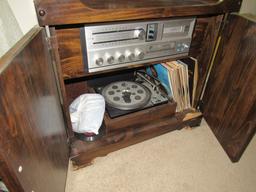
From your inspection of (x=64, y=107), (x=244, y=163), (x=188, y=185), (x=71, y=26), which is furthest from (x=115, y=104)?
(x=244, y=163)

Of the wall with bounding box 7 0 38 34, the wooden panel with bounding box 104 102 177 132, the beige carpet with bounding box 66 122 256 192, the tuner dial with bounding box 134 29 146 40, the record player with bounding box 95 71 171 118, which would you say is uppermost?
the wall with bounding box 7 0 38 34

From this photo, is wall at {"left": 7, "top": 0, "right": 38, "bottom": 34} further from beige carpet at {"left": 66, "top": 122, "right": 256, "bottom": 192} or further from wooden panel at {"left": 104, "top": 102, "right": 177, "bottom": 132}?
beige carpet at {"left": 66, "top": 122, "right": 256, "bottom": 192}

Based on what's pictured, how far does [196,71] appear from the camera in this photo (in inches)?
36.9

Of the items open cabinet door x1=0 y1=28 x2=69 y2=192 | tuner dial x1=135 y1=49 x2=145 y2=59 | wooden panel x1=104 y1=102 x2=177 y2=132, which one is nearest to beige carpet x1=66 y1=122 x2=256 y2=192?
wooden panel x1=104 y1=102 x2=177 y2=132

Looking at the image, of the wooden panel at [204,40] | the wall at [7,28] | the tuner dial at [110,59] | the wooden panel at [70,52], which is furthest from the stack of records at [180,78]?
the wall at [7,28]

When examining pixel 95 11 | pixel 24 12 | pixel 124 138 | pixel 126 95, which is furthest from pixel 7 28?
pixel 124 138

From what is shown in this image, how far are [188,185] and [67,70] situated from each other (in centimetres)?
76

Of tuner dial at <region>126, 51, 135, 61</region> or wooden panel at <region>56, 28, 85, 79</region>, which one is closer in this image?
wooden panel at <region>56, 28, 85, 79</region>

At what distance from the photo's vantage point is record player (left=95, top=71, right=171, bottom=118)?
88 cm

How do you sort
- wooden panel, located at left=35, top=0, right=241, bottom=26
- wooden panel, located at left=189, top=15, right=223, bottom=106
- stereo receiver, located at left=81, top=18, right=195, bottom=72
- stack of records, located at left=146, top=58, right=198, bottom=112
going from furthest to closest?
stack of records, located at left=146, top=58, right=198, bottom=112 → wooden panel, located at left=189, top=15, right=223, bottom=106 → stereo receiver, located at left=81, top=18, right=195, bottom=72 → wooden panel, located at left=35, top=0, right=241, bottom=26

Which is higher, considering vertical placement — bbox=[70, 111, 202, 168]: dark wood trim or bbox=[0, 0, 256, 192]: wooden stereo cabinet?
bbox=[0, 0, 256, 192]: wooden stereo cabinet

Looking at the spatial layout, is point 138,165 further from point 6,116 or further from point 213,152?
point 6,116

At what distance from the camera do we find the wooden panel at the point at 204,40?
32.0 inches

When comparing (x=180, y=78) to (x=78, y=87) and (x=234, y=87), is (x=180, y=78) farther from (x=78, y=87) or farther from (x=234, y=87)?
(x=78, y=87)
